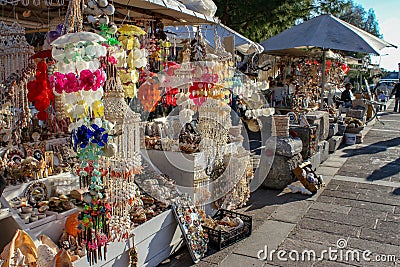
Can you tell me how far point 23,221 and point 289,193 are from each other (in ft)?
10.9

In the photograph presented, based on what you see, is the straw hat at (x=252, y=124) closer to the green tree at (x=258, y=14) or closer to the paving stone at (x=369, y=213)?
the paving stone at (x=369, y=213)

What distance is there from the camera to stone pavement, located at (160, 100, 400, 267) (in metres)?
3.24

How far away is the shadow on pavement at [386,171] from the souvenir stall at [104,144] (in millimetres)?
2635

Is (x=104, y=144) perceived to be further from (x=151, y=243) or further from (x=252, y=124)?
(x=252, y=124)

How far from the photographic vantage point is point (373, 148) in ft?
25.5

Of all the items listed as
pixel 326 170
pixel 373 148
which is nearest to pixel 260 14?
pixel 373 148

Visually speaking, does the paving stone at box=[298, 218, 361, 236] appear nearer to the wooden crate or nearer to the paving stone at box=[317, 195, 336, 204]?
the paving stone at box=[317, 195, 336, 204]

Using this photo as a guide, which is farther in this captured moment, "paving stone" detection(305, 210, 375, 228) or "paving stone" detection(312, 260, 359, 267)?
"paving stone" detection(305, 210, 375, 228)

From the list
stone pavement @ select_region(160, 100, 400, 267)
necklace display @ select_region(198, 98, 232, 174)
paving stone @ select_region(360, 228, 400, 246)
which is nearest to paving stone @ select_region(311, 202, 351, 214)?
stone pavement @ select_region(160, 100, 400, 267)

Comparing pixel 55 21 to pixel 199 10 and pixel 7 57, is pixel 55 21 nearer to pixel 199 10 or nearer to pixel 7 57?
pixel 7 57

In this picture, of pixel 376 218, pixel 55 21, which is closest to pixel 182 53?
pixel 55 21

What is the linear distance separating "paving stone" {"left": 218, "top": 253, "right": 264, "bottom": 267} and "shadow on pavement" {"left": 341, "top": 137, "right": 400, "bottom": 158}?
14.5ft

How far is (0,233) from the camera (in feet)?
8.04

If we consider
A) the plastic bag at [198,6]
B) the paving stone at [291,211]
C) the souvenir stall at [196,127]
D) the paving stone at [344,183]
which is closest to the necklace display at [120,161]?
the souvenir stall at [196,127]
